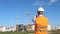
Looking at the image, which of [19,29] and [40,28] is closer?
[40,28]

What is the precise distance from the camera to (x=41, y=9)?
5008 mm

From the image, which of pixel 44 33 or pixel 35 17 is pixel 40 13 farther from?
pixel 44 33

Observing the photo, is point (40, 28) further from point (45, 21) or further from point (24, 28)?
point (24, 28)

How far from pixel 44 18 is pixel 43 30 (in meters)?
0.37

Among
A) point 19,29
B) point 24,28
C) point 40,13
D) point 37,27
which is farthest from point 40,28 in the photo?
point 24,28

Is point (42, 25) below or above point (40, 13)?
below

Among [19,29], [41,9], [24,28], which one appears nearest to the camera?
[41,9]

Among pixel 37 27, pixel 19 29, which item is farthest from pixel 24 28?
pixel 37 27

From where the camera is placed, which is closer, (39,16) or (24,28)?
(39,16)

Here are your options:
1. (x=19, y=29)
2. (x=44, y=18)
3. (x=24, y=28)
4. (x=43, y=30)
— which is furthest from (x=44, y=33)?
(x=24, y=28)

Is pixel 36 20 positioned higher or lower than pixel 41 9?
lower

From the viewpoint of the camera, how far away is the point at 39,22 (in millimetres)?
5148

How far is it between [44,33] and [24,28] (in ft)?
262

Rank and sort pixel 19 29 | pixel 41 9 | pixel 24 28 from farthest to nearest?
1. pixel 24 28
2. pixel 19 29
3. pixel 41 9
